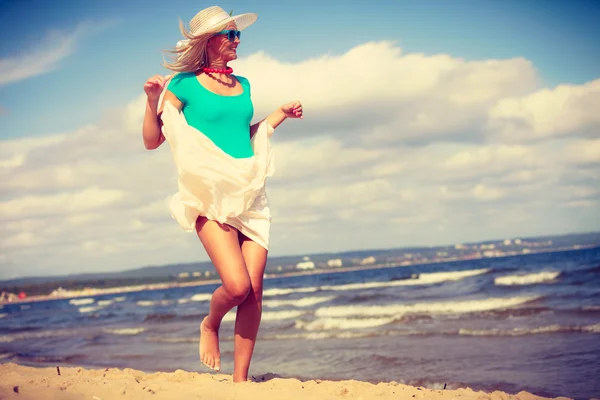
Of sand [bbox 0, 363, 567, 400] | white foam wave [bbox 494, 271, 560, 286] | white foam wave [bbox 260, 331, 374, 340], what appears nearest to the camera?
sand [bbox 0, 363, 567, 400]

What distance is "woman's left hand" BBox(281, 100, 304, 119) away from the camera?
380 cm

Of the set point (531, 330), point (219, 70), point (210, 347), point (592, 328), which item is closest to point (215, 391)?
point (210, 347)

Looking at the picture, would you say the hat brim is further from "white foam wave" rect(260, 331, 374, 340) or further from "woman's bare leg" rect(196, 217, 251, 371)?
"white foam wave" rect(260, 331, 374, 340)

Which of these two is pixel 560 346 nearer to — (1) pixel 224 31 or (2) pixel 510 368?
(2) pixel 510 368

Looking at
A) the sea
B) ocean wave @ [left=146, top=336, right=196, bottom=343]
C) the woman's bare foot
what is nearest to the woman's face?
the woman's bare foot

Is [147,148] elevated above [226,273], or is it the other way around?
[147,148]

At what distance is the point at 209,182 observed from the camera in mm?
3363

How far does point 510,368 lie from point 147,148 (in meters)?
5.64

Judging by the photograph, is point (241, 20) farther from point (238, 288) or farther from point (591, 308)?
point (591, 308)

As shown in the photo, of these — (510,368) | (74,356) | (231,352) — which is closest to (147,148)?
(510,368)

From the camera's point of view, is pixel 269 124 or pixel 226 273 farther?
pixel 269 124

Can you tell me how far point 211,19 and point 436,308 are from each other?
13.2 m

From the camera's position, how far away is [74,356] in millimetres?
11273

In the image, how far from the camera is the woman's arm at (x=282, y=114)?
3811 millimetres
